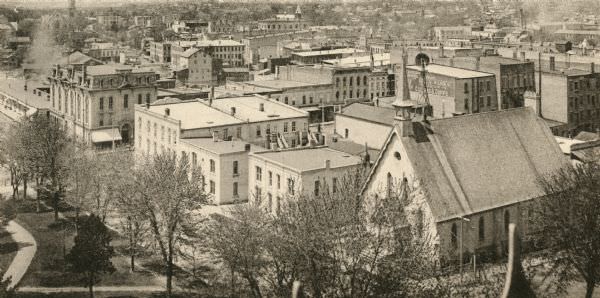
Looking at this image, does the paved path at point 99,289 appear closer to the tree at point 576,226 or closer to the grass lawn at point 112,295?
the grass lawn at point 112,295

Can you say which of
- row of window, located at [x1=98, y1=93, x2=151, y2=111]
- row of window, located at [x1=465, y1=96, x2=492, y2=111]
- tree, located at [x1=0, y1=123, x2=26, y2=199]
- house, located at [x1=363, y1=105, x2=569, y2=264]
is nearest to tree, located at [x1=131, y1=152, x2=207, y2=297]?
house, located at [x1=363, y1=105, x2=569, y2=264]

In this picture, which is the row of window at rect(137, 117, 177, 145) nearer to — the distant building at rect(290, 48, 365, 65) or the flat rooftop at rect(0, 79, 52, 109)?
the flat rooftop at rect(0, 79, 52, 109)

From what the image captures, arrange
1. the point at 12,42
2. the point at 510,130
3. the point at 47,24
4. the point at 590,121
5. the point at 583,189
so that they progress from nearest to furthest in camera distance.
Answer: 1. the point at 583,189
2. the point at 510,130
3. the point at 590,121
4. the point at 12,42
5. the point at 47,24

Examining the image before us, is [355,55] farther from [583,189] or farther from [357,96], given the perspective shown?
[583,189]

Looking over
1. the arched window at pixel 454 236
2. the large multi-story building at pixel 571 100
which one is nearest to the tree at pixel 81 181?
the arched window at pixel 454 236

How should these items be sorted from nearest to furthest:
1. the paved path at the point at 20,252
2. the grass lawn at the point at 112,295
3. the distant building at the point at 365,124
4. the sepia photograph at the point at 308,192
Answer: the sepia photograph at the point at 308,192
the grass lawn at the point at 112,295
the paved path at the point at 20,252
the distant building at the point at 365,124

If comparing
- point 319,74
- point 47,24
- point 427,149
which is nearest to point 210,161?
point 427,149
